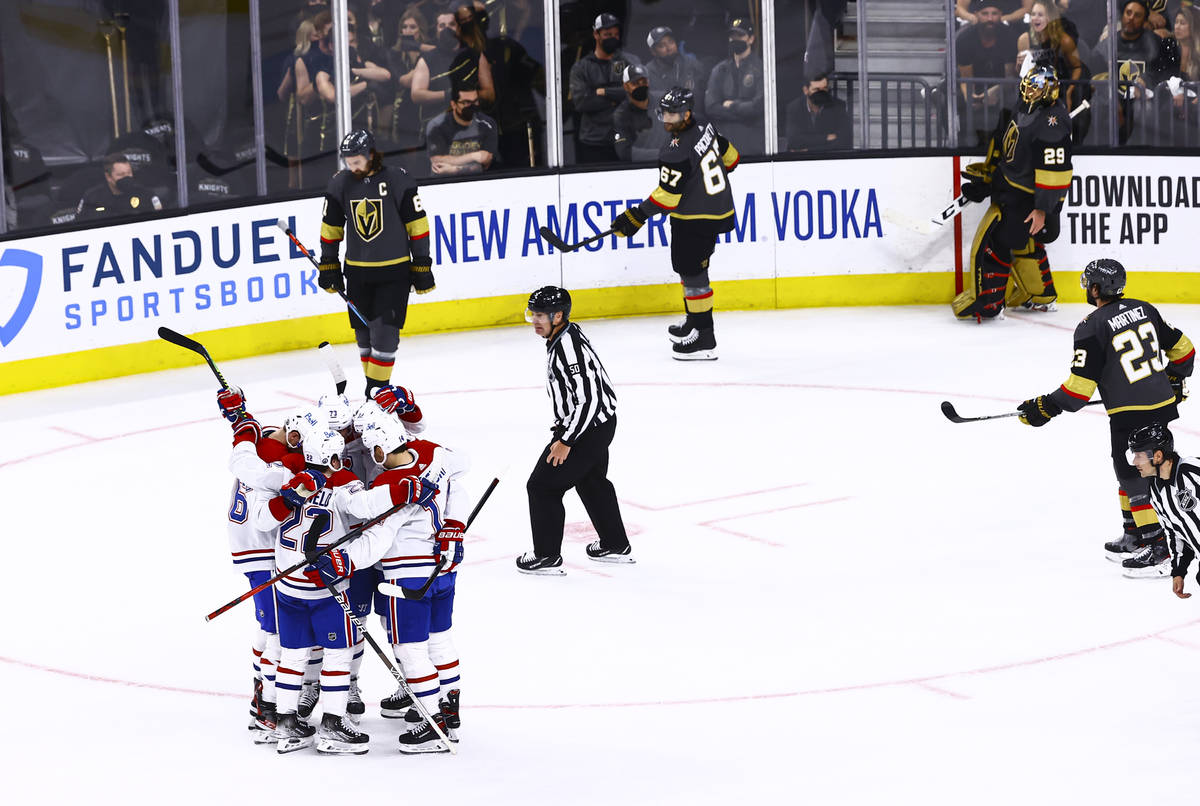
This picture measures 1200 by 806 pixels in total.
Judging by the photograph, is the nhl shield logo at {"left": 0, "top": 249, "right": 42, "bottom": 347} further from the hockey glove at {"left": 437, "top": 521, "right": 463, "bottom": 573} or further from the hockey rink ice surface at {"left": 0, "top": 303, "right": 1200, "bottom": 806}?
the hockey glove at {"left": 437, "top": 521, "right": 463, "bottom": 573}

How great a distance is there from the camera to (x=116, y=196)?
1247cm

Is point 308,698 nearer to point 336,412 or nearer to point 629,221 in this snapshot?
point 336,412

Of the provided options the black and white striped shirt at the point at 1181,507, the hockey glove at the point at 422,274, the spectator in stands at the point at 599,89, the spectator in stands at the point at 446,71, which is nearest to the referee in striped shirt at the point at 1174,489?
the black and white striped shirt at the point at 1181,507

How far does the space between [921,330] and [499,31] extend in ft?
12.0

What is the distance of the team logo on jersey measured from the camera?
1096cm

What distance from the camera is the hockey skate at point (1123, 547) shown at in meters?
8.17

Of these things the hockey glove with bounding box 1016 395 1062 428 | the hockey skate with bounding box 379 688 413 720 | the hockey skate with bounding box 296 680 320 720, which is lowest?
the hockey skate with bounding box 379 688 413 720

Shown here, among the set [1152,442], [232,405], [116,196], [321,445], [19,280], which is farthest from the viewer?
[116,196]

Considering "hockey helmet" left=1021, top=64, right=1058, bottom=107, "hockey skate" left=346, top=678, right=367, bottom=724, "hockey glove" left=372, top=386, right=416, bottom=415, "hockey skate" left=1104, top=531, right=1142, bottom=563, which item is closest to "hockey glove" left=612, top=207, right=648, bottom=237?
"hockey helmet" left=1021, top=64, right=1058, bottom=107

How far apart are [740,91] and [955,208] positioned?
72.1 inches

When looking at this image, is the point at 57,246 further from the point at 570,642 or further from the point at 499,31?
the point at 570,642

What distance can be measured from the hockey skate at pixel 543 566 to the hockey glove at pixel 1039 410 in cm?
199

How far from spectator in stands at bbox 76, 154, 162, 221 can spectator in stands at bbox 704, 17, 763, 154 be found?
14.2 feet

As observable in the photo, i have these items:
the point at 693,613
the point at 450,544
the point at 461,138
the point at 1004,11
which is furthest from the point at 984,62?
the point at 450,544
